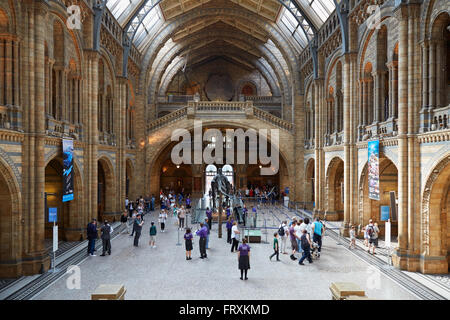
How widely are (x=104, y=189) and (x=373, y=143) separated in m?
15.1

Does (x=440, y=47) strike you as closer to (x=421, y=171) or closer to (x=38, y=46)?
(x=421, y=171)

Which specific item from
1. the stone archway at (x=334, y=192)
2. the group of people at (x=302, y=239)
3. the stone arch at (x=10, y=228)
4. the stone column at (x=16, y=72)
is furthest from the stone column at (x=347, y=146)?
the stone column at (x=16, y=72)

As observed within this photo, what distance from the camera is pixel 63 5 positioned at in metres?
13.1

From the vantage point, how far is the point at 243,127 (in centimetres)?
2645

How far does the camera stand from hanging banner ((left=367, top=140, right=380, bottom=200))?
13328 mm

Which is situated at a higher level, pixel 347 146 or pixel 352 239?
pixel 347 146

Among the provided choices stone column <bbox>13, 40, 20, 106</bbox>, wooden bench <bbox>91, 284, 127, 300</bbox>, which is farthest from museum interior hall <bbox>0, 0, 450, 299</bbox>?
wooden bench <bbox>91, 284, 127, 300</bbox>

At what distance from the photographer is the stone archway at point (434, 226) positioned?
10.5 m

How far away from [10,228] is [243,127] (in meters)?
18.7

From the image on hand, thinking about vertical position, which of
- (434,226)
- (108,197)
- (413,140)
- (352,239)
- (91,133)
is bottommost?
(352,239)

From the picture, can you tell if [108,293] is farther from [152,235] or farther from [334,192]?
[334,192]

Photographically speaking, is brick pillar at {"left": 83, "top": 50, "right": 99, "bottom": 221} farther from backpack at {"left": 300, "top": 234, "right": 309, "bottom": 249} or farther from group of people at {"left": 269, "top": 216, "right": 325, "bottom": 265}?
backpack at {"left": 300, "top": 234, "right": 309, "bottom": 249}

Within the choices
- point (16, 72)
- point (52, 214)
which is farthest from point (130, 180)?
point (16, 72)

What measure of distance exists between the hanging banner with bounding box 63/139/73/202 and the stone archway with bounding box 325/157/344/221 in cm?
1415
